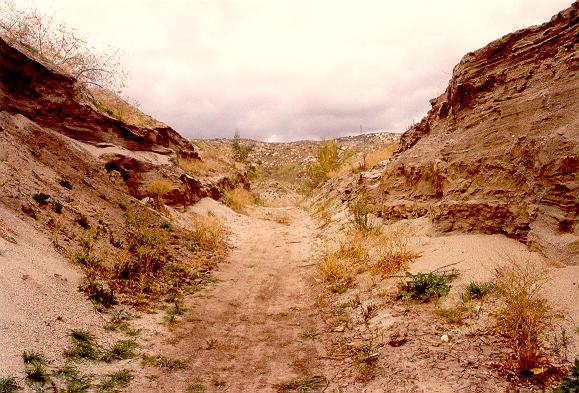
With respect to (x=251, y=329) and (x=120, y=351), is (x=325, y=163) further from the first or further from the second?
(x=120, y=351)

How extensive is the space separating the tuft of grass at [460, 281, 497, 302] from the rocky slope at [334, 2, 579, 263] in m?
0.95

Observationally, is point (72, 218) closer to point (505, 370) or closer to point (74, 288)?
point (74, 288)

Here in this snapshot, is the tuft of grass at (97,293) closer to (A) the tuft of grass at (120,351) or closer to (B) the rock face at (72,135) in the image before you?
(A) the tuft of grass at (120,351)

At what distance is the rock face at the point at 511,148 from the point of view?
423cm

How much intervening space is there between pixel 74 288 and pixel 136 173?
21.7ft

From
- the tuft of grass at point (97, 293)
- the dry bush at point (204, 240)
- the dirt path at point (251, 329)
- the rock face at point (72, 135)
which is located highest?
the rock face at point (72, 135)

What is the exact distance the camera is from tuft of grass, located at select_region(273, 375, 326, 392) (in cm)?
291

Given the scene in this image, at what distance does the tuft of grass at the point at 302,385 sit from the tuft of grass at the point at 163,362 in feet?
3.40

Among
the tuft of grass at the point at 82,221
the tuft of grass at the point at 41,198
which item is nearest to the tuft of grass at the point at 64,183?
the tuft of grass at the point at 41,198

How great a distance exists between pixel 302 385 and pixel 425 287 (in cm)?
221

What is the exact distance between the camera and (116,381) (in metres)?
2.85

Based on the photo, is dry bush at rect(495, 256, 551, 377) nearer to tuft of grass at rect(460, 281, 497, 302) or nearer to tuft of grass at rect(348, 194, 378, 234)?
tuft of grass at rect(460, 281, 497, 302)

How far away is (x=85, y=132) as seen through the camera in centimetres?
927

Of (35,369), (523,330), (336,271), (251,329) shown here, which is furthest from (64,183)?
(523,330)
